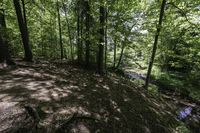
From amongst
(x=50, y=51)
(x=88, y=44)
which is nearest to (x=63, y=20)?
(x=50, y=51)

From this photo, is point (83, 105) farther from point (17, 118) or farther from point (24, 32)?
A: point (24, 32)

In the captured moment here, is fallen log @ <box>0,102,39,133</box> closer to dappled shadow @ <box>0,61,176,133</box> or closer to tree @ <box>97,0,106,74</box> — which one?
dappled shadow @ <box>0,61,176,133</box>

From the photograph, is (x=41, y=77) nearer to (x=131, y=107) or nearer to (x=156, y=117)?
(x=131, y=107)

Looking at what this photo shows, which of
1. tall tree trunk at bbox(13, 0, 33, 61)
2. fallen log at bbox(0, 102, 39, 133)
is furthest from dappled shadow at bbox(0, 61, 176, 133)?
tall tree trunk at bbox(13, 0, 33, 61)

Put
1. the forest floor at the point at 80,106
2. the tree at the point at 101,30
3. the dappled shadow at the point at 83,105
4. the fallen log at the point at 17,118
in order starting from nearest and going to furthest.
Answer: the fallen log at the point at 17,118
the forest floor at the point at 80,106
the dappled shadow at the point at 83,105
the tree at the point at 101,30

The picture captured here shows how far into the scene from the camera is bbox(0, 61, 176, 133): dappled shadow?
482 cm

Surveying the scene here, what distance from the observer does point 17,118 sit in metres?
4.06

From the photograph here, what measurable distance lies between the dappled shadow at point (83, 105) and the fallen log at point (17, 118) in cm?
23

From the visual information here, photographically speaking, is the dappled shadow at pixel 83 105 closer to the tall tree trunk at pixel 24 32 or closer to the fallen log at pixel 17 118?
the fallen log at pixel 17 118

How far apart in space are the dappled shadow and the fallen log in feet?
0.74

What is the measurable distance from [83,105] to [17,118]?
7.14 ft

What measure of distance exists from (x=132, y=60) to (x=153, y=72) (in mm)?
4148

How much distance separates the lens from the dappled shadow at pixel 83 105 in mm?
4824

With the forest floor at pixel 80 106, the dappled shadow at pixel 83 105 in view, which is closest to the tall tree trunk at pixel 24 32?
the forest floor at pixel 80 106
